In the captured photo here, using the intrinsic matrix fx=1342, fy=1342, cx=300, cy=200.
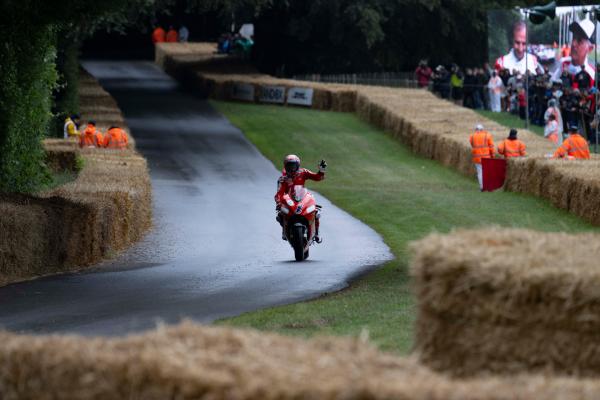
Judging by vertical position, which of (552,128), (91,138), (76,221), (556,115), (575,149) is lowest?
(552,128)

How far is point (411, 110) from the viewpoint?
157ft

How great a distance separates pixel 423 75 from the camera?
194 ft

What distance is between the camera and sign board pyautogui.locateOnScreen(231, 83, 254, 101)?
5609cm

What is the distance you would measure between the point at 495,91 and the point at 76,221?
3505 centimetres

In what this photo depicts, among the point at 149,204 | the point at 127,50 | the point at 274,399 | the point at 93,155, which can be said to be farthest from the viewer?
the point at 127,50

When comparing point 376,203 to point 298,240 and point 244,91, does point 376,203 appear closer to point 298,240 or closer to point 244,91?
point 298,240

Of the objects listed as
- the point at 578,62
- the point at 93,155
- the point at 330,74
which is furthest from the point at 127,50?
the point at 93,155

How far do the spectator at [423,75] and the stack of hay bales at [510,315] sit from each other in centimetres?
5137

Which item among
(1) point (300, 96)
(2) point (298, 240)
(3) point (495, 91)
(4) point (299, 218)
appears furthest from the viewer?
(1) point (300, 96)

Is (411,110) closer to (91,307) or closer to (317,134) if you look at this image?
(317,134)

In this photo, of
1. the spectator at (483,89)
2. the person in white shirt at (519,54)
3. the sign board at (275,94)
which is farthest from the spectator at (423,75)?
the person in white shirt at (519,54)

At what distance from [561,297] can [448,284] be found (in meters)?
0.67

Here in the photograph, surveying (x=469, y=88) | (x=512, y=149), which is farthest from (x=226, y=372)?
(x=469, y=88)

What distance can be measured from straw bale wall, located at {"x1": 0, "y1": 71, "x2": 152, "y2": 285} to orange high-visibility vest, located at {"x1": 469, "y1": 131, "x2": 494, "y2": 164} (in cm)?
996
